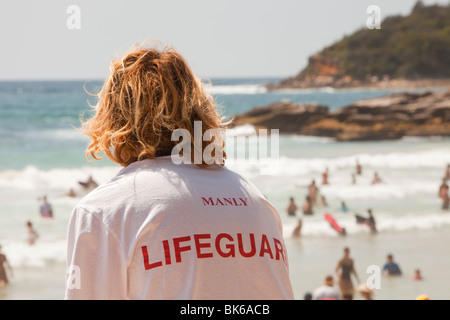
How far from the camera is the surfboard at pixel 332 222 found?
12910mm

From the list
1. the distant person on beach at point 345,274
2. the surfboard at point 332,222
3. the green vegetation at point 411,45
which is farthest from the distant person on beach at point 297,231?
the green vegetation at point 411,45

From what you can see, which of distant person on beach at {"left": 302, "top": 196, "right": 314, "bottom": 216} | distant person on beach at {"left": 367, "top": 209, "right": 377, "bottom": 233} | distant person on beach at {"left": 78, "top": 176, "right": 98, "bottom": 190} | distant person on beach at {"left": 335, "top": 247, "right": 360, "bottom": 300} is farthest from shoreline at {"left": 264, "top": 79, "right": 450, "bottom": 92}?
distant person on beach at {"left": 335, "top": 247, "right": 360, "bottom": 300}

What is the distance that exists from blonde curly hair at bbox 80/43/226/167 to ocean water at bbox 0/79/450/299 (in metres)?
0.14

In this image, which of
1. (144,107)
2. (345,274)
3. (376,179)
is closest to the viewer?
(144,107)

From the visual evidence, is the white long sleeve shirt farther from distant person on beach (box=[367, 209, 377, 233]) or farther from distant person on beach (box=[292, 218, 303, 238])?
distant person on beach (box=[367, 209, 377, 233])

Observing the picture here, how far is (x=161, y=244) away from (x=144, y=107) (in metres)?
0.25

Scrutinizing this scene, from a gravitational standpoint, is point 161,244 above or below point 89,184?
above

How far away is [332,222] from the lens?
44.6ft

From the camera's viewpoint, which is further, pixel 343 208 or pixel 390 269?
pixel 343 208

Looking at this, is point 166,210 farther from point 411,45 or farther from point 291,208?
point 411,45

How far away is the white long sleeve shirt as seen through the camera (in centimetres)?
99

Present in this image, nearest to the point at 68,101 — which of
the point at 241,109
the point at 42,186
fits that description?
the point at 241,109

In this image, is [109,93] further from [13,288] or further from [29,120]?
[29,120]

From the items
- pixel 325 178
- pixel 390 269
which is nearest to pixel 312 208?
pixel 325 178
